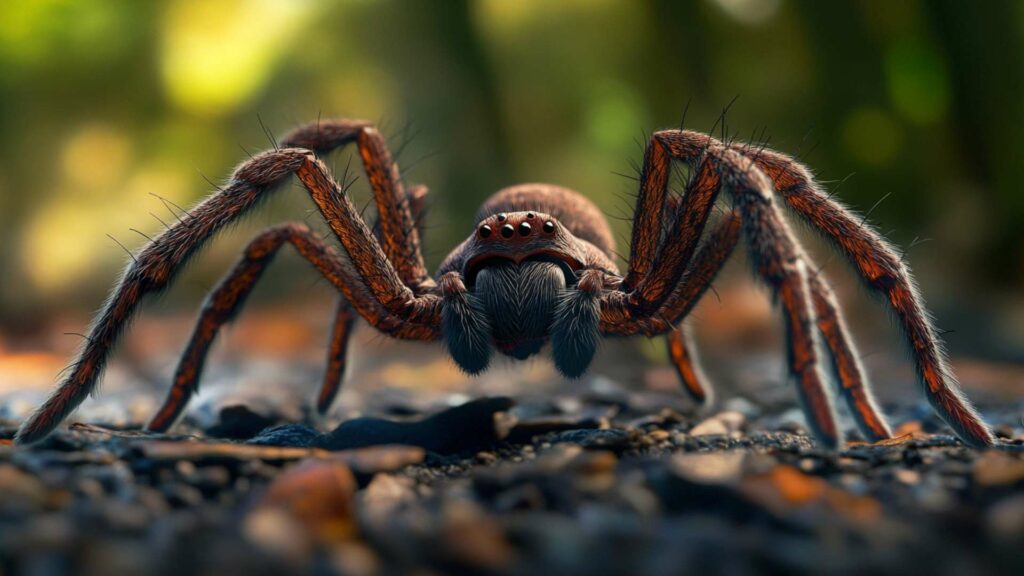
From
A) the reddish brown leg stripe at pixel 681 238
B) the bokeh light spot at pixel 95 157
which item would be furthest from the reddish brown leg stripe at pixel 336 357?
the bokeh light spot at pixel 95 157

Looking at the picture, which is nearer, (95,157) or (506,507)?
(506,507)

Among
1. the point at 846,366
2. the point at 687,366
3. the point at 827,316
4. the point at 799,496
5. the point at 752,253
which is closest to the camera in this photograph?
the point at 799,496

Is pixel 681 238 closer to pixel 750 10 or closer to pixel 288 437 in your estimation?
pixel 288 437

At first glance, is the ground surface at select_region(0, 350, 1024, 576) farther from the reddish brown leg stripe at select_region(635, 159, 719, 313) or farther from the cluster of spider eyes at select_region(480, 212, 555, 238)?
the cluster of spider eyes at select_region(480, 212, 555, 238)

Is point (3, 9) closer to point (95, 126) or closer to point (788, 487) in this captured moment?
point (95, 126)

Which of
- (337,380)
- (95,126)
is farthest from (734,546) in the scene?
(95,126)

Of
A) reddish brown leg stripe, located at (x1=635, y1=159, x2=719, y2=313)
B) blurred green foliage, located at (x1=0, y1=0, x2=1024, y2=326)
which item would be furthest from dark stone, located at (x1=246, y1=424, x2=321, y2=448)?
blurred green foliage, located at (x1=0, y1=0, x2=1024, y2=326)

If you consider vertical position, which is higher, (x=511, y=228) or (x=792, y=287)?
(x=511, y=228)

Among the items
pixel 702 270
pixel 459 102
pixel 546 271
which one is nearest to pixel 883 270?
pixel 702 270
